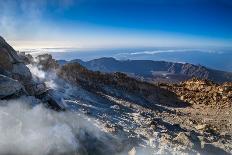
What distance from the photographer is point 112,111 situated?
73.2ft

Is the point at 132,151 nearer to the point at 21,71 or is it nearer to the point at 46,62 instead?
the point at 21,71

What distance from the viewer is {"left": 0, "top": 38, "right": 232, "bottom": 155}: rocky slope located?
16.4 meters

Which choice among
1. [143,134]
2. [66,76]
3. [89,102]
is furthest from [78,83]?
[143,134]

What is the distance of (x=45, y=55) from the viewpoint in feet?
97.9

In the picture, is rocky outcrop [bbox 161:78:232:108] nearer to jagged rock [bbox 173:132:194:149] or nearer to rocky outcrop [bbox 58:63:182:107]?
rocky outcrop [bbox 58:63:182:107]

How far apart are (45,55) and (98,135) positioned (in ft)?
46.4

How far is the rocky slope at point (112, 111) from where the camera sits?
16.4m

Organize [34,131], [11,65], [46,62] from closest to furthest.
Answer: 1. [34,131]
2. [11,65]
3. [46,62]

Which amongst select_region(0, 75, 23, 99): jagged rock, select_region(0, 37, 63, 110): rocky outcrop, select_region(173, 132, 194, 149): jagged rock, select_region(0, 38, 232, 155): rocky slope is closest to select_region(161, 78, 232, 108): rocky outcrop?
select_region(0, 38, 232, 155): rocky slope

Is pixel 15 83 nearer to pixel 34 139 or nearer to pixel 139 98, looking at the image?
pixel 34 139

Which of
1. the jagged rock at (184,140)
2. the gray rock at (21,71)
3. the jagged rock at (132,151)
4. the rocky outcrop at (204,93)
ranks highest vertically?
the gray rock at (21,71)

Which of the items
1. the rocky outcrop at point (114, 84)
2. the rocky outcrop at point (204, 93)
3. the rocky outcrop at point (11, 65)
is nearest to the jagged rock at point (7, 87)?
the rocky outcrop at point (11, 65)

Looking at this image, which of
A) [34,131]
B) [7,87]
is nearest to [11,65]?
[7,87]

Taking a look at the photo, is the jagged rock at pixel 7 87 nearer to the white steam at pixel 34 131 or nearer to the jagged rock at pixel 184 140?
the white steam at pixel 34 131
